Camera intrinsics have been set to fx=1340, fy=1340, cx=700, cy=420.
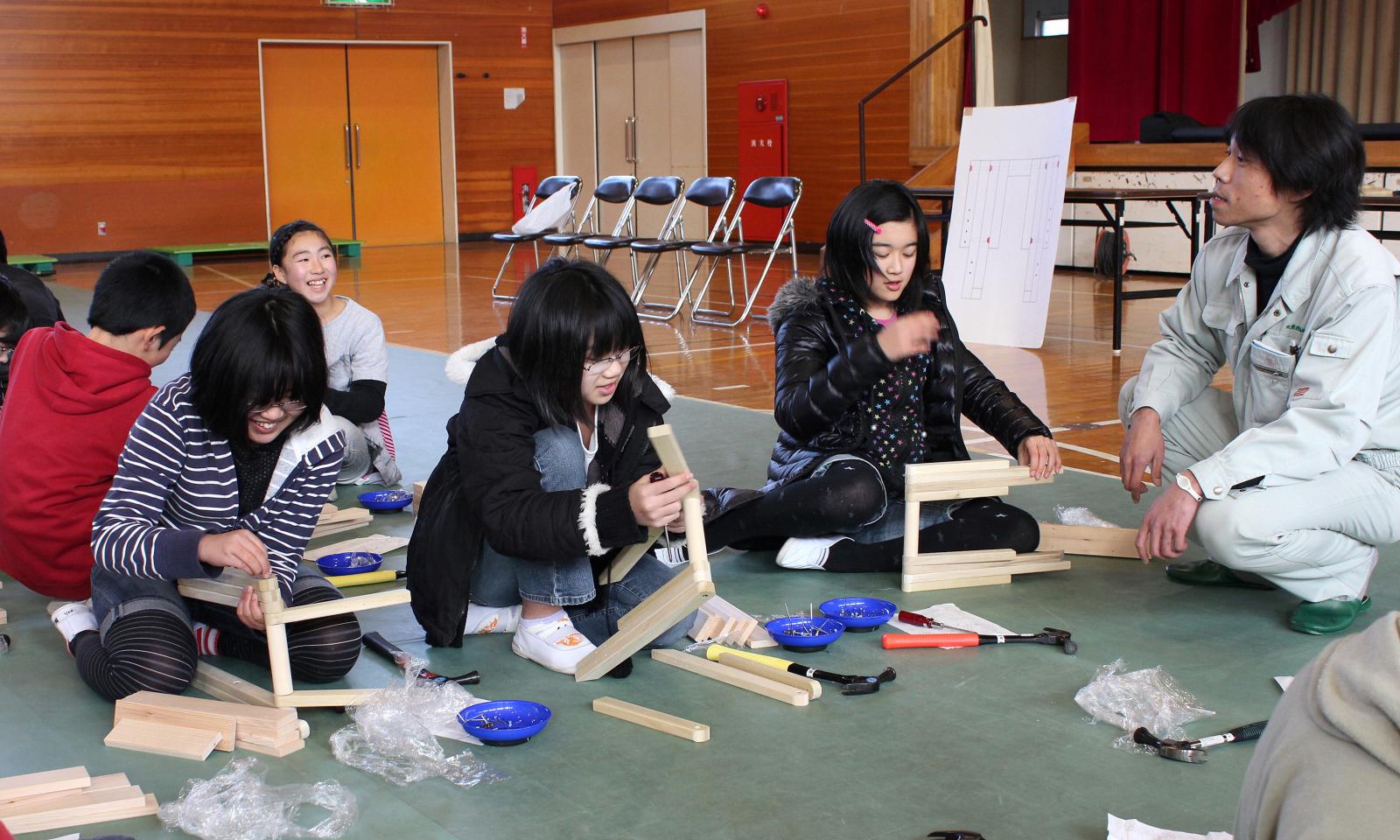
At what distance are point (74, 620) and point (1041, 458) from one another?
6.09 ft

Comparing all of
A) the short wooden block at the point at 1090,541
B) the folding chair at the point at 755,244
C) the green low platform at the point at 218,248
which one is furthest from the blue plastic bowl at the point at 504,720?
the green low platform at the point at 218,248

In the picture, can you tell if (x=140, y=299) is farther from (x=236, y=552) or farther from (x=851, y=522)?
(x=851, y=522)

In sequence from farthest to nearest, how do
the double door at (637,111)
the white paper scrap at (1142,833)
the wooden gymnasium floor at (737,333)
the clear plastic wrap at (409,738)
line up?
the double door at (637,111)
the wooden gymnasium floor at (737,333)
the clear plastic wrap at (409,738)
the white paper scrap at (1142,833)

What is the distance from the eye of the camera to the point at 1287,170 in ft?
7.81

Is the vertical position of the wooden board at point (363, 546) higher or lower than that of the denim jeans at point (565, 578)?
lower

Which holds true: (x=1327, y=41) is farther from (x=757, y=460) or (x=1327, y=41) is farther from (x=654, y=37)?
(x=757, y=460)

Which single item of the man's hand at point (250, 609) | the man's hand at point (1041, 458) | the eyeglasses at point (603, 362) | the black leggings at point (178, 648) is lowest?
the black leggings at point (178, 648)

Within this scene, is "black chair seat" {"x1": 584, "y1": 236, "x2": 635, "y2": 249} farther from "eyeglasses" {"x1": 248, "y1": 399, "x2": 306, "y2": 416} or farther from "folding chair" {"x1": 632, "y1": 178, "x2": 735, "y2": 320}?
"eyeglasses" {"x1": 248, "y1": 399, "x2": 306, "y2": 416}

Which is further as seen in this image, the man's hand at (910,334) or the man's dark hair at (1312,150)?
the man's dark hair at (1312,150)

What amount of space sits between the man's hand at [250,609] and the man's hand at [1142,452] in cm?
163

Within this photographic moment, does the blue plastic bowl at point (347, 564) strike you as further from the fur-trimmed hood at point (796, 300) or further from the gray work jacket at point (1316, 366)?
the gray work jacket at point (1316, 366)

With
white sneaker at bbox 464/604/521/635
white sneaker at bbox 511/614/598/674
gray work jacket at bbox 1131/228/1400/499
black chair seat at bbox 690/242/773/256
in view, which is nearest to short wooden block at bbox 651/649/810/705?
white sneaker at bbox 511/614/598/674

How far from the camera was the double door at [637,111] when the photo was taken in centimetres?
1268

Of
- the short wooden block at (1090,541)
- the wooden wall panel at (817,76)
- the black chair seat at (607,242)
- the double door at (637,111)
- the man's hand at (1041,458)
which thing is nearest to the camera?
the man's hand at (1041,458)
